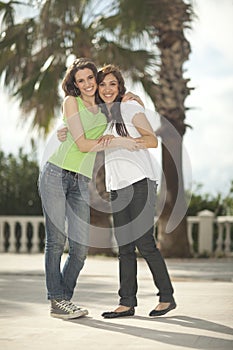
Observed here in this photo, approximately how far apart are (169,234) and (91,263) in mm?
1998

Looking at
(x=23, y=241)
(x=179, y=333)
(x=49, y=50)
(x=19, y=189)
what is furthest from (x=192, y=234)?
(x=179, y=333)

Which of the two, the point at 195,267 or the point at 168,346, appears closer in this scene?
the point at 168,346

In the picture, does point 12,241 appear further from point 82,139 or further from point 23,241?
point 82,139

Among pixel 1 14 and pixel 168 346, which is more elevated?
pixel 1 14

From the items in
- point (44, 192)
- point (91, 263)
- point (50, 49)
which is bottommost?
point (91, 263)

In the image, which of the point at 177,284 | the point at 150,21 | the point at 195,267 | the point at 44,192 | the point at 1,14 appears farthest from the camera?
the point at 1,14

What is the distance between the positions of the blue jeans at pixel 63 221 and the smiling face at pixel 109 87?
55cm

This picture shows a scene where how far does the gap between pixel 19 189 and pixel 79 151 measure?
11.2 metres

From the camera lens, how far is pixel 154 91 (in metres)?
14.5

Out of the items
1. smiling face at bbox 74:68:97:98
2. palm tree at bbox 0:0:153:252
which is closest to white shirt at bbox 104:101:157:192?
smiling face at bbox 74:68:97:98

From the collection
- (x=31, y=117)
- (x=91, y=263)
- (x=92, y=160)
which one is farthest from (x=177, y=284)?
(x=31, y=117)

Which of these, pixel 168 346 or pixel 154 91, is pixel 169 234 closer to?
pixel 154 91

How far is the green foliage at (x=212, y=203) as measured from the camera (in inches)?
662

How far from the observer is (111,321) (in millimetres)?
5645
